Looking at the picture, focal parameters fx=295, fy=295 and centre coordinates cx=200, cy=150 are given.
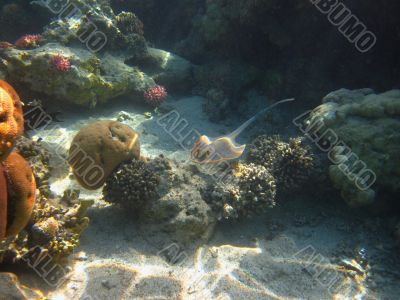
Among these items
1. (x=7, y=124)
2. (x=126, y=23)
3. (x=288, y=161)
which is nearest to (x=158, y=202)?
(x=7, y=124)

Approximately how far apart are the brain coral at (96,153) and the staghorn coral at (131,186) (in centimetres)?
17

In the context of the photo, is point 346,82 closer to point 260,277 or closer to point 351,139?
point 351,139

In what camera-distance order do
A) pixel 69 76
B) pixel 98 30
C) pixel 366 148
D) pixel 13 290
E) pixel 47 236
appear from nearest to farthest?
pixel 13 290 < pixel 47 236 < pixel 366 148 < pixel 69 76 < pixel 98 30

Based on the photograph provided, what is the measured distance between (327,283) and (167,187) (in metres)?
3.08

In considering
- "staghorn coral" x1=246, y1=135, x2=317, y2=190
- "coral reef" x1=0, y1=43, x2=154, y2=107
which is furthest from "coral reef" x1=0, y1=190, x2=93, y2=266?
"staghorn coral" x1=246, y1=135, x2=317, y2=190

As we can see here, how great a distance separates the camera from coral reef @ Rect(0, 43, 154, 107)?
6609mm

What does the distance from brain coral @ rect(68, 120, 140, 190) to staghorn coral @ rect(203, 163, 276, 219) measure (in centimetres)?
170

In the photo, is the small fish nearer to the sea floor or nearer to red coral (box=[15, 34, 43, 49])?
the sea floor

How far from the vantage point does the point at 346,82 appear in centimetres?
777

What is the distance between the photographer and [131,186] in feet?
16.0

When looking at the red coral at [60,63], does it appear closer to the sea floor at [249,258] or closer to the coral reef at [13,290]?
the sea floor at [249,258]

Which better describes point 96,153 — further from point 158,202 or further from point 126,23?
point 126,23

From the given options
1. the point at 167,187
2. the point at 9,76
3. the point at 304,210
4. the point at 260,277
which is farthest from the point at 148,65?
the point at 260,277

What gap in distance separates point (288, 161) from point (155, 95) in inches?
172
